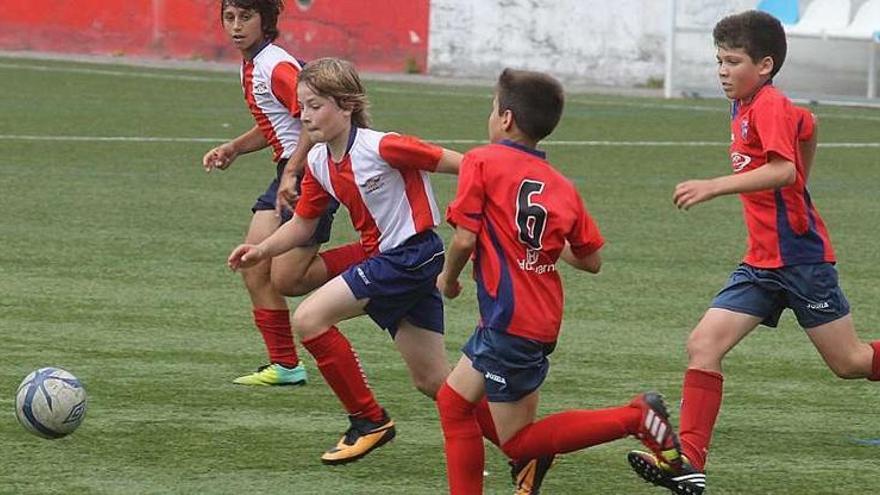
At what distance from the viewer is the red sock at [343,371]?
6934 mm

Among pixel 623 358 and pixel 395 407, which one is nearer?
pixel 395 407

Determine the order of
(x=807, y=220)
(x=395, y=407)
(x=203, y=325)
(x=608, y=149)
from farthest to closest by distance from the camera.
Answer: (x=608, y=149) < (x=203, y=325) < (x=395, y=407) < (x=807, y=220)

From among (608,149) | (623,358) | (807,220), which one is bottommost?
(608,149)

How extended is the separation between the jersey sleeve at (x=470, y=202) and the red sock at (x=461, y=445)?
54cm

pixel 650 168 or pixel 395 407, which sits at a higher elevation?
pixel 395 407

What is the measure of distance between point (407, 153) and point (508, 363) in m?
1.22

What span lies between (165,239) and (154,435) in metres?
5.32

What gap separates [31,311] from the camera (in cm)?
993

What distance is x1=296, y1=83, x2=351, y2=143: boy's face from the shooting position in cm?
689

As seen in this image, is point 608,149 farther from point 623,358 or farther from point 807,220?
point 807,220

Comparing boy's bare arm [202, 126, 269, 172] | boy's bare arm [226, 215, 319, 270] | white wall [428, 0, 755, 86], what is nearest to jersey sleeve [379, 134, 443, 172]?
boy's bare arm [226, 215, 319, 270]

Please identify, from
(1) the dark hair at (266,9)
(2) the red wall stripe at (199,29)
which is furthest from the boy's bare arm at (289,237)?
(2) the red wall stripe at (199,29)

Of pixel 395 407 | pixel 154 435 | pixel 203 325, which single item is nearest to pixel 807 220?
pixel 395 407

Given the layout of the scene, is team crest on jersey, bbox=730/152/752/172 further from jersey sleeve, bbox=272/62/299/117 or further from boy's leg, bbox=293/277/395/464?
jersey sleeve, bbox=272/62/299/117
